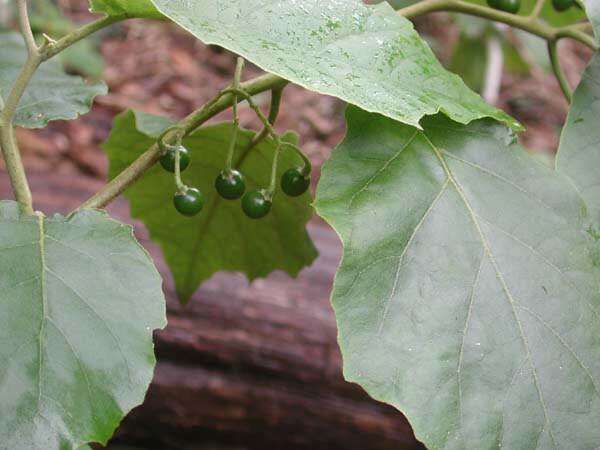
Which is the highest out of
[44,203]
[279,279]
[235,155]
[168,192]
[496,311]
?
[496,311]

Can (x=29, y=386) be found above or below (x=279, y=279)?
above

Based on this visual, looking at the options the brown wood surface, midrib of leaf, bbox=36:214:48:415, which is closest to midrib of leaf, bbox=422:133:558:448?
midrib of leaf, bbox=36:214:48:415

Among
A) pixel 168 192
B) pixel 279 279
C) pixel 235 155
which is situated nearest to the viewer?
pixel 235 155

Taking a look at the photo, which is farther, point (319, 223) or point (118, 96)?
point (118, 96)

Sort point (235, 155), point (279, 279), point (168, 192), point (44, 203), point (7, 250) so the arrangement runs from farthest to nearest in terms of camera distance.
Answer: point (44, 203)
point (279, 279)
point (168, 192)
point (235, 155)
point (7, 250)

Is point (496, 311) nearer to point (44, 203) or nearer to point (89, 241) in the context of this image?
point (89, 241)

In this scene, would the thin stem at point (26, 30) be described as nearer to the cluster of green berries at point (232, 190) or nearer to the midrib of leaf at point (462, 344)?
the cluster of green berries at point (232, 190)

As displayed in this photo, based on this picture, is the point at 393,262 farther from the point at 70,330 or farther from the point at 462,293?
the point at 70,330

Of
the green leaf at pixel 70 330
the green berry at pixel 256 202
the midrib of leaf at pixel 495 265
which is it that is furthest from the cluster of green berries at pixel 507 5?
the green leaf at pixel 70 330

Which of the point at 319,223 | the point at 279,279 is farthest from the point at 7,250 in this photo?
the point at 319,223
